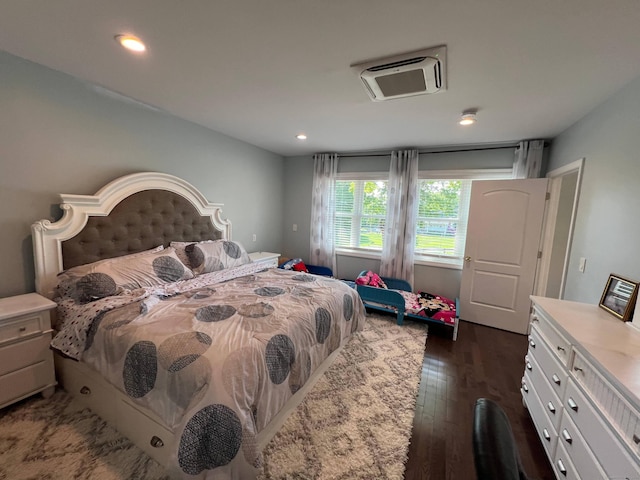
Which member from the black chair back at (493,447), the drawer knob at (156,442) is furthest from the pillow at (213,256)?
the black chair back at (493,447)

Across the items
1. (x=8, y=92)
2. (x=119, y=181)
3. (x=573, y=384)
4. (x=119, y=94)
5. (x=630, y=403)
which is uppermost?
(x=119, y=94)

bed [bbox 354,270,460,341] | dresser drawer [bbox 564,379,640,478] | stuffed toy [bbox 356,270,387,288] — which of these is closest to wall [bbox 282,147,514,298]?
bed [bbox 354,270,460,341]

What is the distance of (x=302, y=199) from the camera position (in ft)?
15.5

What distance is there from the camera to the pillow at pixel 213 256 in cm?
271

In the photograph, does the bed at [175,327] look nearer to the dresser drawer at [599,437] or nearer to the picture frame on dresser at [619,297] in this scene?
the dresser drawer at [599,437]

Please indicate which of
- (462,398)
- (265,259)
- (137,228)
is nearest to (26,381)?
(137,228)

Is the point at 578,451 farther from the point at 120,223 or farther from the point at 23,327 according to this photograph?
the point at 120,223

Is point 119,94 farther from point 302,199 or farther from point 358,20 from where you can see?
point 302,199

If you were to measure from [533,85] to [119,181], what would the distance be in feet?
11.3

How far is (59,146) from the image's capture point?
2059 mm

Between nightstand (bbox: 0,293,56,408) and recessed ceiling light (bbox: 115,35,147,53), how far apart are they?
1768 millimetres

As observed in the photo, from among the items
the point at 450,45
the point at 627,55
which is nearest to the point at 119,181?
the point at 450,45

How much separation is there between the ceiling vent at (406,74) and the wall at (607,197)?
125 centimetres

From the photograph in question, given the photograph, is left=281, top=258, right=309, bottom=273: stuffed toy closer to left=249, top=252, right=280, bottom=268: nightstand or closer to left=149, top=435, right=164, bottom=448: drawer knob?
left=249, top=252, right=280, bottom=268: nightstand
